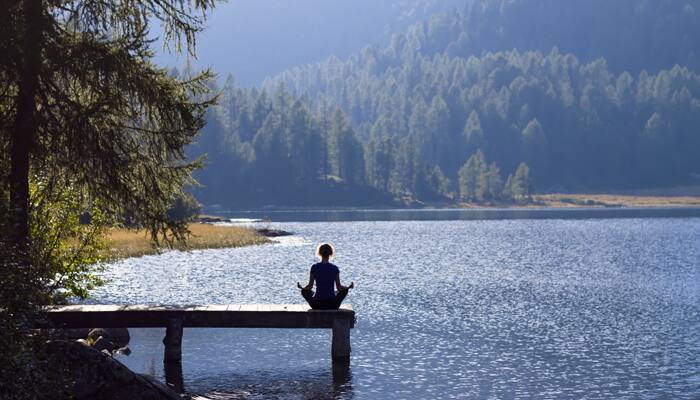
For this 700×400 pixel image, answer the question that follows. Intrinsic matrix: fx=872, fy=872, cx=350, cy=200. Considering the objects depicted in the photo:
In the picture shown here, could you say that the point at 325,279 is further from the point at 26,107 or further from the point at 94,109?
the point at 26,107

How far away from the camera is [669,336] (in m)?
34.1

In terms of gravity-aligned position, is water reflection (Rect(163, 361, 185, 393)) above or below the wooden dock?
below

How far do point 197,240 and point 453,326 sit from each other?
5040cm

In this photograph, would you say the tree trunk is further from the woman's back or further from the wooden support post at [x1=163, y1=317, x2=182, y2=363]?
the woman's back

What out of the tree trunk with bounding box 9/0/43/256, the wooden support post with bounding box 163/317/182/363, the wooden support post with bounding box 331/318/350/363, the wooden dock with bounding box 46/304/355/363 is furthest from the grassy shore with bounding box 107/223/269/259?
the tree trunk with bounding box 9/0/43/256

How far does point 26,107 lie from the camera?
2148 cm

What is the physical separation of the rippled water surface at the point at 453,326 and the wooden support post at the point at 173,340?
1.41 ft

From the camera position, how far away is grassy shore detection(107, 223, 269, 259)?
7075 centimetres

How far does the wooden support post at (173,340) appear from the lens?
83.9ft

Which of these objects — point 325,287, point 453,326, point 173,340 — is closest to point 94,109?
point 173,340

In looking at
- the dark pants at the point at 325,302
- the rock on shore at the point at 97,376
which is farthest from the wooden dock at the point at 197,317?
the rock on shore at the point at 97,376

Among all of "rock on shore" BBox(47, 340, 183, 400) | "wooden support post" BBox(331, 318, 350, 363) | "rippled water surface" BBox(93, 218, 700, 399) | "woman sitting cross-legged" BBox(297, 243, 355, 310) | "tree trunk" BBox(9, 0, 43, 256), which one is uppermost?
"tree trunk" BBox(9, 0, 43, 256)

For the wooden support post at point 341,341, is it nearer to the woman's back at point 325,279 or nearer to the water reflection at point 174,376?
the woman's back at point 325,279

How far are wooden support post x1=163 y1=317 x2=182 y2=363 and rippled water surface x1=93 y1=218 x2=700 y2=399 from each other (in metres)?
0.43
